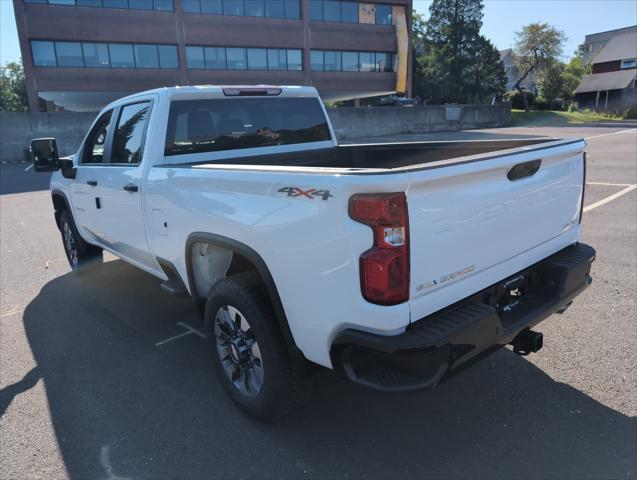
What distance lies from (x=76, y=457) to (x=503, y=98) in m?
62.0

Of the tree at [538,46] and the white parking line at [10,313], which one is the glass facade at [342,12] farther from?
the white parking line at [10,313]

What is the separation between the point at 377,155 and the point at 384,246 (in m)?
2.39

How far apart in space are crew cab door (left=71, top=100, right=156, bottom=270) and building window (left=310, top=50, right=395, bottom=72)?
126 ft

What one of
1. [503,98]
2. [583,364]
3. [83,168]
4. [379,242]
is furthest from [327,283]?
[503,98]

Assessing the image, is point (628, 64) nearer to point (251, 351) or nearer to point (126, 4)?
point (126, 4)

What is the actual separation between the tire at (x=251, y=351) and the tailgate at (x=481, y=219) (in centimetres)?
85

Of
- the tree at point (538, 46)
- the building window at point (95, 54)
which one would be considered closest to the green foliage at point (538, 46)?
the tree at point (538, 46)

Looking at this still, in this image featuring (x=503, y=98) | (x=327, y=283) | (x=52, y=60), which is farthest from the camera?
(x=503, y=98)

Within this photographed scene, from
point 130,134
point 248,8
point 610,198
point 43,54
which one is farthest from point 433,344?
point 248,8

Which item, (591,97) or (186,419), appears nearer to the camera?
(186,419)

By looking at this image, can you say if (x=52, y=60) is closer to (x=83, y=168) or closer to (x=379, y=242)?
(x=83, y=168)

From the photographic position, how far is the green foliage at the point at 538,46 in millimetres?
59000

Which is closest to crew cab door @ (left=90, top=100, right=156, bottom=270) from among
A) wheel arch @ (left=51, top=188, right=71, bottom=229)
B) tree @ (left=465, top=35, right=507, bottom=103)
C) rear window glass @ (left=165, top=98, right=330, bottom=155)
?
rear window glass @ (left=165, top=98, right=330, bottom=155)

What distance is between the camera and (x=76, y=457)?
Result: 2738 millimetres
